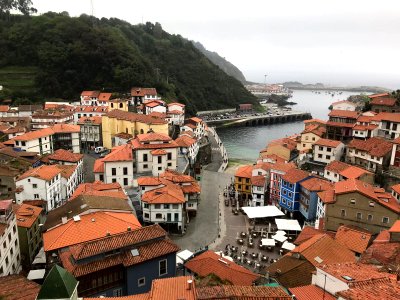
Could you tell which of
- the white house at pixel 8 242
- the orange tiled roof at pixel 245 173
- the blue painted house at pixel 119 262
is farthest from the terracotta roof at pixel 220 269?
the orange tiled roof at pixel 245 173

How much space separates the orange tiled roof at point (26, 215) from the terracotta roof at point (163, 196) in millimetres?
9519

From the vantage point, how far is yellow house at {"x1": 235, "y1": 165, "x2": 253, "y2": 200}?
44.9 m

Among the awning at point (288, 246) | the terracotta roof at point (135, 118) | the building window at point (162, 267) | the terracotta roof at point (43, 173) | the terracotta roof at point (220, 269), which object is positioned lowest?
the awning at point (288, 246)

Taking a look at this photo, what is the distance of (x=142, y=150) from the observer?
44250mm

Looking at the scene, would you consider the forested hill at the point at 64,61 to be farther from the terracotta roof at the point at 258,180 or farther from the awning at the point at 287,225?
the awning at the point at 287,225

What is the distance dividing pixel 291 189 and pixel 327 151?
47.6 ft

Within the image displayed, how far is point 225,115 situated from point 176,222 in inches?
3645

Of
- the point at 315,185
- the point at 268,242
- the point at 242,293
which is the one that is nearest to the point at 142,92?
the point at 315,185

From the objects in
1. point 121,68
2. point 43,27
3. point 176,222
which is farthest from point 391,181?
point 43,27

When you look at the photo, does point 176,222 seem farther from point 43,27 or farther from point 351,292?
point 43,27

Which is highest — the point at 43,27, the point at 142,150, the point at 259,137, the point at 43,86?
the point at 43,27

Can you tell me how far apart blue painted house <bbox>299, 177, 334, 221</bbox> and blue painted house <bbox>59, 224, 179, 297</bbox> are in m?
21.1

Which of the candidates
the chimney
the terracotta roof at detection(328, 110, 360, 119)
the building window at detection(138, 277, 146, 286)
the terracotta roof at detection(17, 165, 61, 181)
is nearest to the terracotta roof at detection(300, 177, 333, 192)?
the building window at detection(138, 277, 146, 286)

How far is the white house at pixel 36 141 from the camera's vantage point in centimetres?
4769
